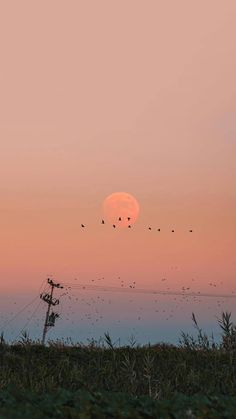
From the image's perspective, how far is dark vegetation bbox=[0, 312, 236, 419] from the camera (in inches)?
254

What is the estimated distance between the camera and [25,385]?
13078mm

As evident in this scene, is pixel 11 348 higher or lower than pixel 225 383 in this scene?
higher

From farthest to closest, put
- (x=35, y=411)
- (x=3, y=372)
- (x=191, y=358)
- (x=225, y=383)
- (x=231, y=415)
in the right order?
(x=191, y=358) < (x=3, y=372) < (x=225, y=383) < (x=231, y=415) < (x=35, y=411)

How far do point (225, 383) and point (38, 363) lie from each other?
5.57 m

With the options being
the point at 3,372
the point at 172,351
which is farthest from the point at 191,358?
the point at 3,372

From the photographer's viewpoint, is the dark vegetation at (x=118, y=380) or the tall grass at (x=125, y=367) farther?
the tall grass at (x=125, y=367)

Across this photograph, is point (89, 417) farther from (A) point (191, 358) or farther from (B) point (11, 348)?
(B) point (11, 348)

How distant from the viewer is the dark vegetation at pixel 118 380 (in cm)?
645

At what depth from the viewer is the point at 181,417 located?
20.7 feet

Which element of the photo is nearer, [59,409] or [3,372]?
[59,409]

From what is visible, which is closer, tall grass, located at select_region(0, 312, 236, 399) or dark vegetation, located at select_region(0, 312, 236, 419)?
dark vegetation, located at select_region(0, 312, 236, 419)

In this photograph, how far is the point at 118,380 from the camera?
1357 centimetres

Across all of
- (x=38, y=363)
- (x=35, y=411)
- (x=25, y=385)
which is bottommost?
(x=35, y=411)

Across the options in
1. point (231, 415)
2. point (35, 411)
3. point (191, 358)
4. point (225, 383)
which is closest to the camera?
point (35, 411)
